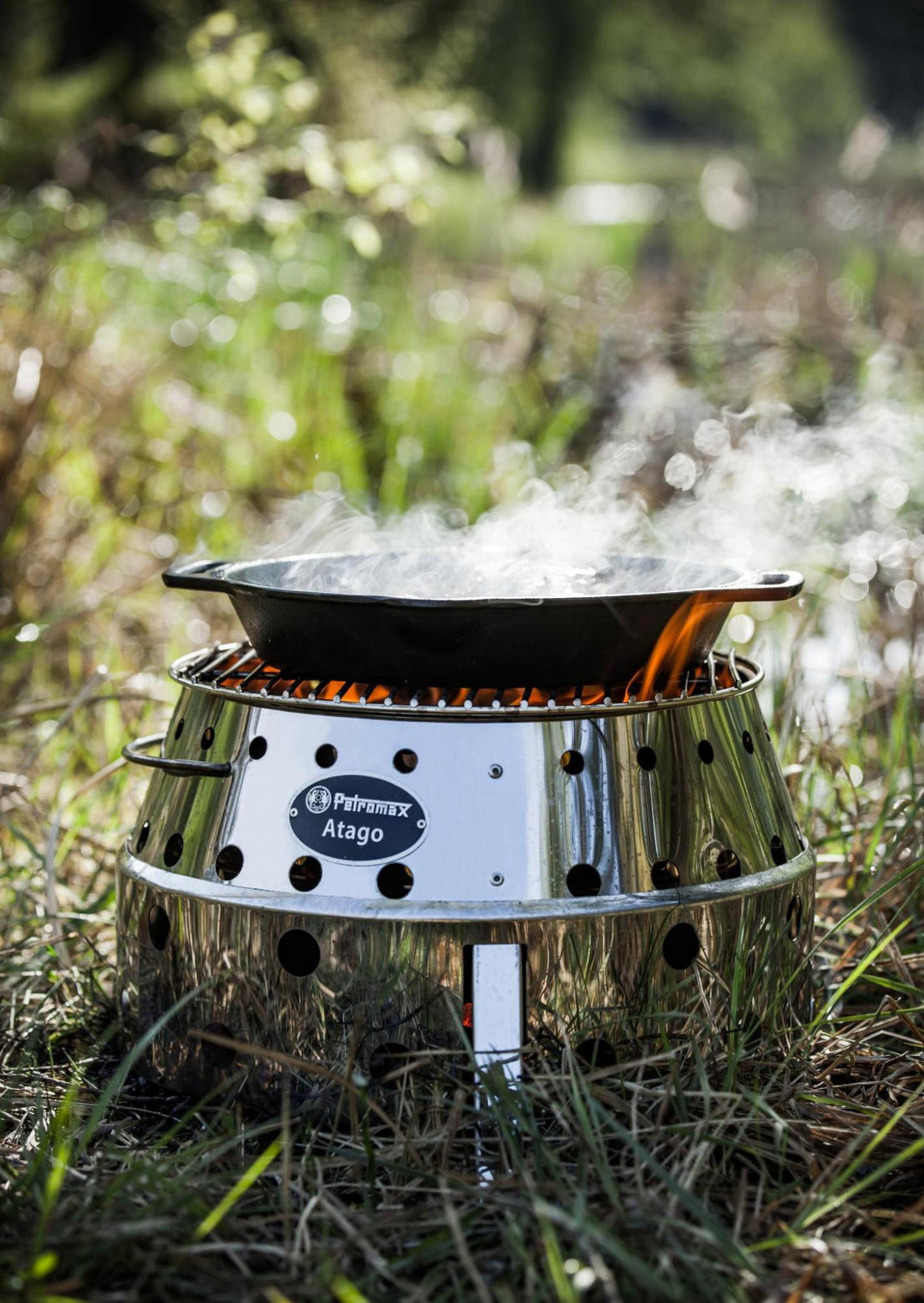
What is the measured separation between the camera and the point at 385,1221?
4.78ft

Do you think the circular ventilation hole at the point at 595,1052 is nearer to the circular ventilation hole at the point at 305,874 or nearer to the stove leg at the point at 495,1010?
the stove leg at the point at 495,1010

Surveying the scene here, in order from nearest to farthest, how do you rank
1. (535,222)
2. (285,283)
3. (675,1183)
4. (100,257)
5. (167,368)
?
(675,1183)
(167,368)
(100,257)
(285,283)
(535,222)

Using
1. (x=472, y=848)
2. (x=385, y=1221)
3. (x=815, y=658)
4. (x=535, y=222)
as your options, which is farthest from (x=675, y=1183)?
(x=535, y=222)

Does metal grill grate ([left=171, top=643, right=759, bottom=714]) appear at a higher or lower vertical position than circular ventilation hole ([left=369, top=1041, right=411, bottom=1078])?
higher

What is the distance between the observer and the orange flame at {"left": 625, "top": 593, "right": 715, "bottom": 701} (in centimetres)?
177

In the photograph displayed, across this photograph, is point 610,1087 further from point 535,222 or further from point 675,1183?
point 535,222

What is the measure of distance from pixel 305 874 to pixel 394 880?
123 mm

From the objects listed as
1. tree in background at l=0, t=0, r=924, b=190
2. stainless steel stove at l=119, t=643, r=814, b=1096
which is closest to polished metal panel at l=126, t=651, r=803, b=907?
stainless steel stove at l=119, t=643, r=814, b=1096

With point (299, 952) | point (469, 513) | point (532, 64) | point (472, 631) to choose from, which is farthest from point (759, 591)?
point (532, 64)

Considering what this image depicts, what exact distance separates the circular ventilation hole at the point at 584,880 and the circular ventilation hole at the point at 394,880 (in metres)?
0.20

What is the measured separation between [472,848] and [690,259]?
254 inches

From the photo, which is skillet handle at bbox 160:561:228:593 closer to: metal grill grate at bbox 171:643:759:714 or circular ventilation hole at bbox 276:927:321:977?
metal grill grate at bbox 171:643:759:714

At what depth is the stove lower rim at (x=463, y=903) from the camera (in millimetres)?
1658

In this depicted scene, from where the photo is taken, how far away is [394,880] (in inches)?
67.0
